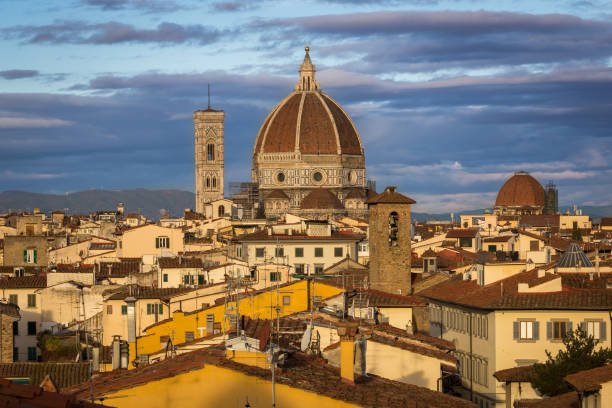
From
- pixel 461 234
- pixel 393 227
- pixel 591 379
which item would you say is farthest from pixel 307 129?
pixel 591 379

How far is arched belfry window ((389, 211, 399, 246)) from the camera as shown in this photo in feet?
149

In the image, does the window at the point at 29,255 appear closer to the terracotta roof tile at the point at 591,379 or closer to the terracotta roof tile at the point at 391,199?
the terracotta roof tile at the point at 391,199

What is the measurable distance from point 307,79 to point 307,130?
11.5 metres

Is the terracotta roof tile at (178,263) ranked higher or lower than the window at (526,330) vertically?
higher

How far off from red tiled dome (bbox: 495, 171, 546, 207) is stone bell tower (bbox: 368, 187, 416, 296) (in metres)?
100

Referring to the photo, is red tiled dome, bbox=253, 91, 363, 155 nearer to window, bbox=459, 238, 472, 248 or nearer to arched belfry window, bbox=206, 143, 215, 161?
arched belfry window, bbox=206, 143, 215, 161

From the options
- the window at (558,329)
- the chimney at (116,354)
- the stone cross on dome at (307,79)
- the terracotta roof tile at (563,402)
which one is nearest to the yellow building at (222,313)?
the chimney at (116,354)

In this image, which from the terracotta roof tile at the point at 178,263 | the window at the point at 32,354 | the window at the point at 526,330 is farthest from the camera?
the terracotta roof tile at the point at 178,263

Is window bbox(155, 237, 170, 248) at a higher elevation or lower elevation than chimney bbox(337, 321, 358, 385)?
lower

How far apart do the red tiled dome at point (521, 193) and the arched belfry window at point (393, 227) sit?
99868 millimetres

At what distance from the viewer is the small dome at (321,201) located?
13400 centimetres

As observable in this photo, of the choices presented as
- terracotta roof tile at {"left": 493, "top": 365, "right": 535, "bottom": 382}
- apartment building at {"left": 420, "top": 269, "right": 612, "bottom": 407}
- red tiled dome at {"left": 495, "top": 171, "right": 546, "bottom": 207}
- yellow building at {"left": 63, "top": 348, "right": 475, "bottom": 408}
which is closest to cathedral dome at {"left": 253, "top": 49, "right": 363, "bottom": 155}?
red tiled dome at {"left": 495, "top": 171, "right": 546, "bottom": 207}

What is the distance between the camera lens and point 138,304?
35.4m

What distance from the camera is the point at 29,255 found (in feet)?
198
